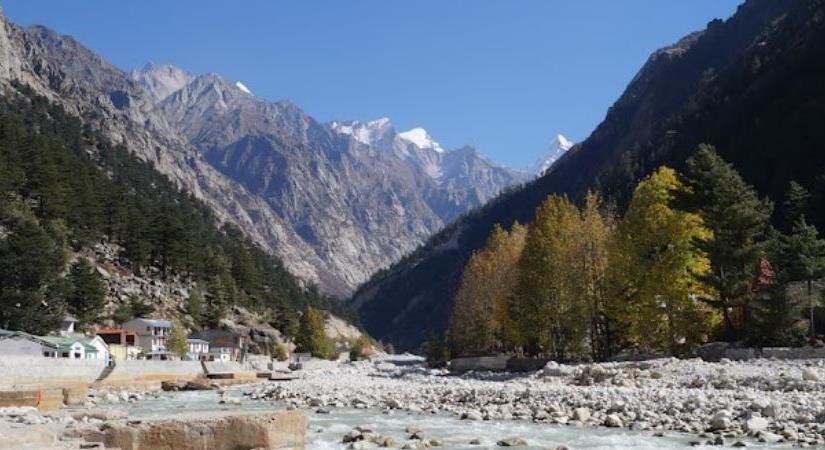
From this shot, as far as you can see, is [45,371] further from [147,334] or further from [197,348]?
[197,348]

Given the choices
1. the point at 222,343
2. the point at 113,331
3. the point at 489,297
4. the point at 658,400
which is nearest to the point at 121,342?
the point at 113,331

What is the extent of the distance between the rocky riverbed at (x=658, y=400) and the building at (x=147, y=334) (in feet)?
186

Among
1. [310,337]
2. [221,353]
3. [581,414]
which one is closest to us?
[581,414]

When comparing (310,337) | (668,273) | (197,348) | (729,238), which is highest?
(729,238)

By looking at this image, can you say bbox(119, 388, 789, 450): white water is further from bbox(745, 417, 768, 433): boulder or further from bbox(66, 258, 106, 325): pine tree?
bbox(66, 258, 106, 325): pine tree

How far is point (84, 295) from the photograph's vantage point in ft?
270

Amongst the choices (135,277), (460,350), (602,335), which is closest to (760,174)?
(460,350)

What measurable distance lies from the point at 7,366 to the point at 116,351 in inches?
1627

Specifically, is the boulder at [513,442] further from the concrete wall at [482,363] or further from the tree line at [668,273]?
the concrete wall at [482,363]

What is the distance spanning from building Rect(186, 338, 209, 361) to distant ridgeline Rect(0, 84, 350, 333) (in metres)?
9.81

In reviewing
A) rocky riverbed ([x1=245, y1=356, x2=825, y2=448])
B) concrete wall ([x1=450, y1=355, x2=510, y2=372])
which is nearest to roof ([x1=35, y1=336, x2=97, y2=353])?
rocky riverbed ([x1=245, y1=356, x2=825, y2=448])

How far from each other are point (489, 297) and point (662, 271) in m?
27.4

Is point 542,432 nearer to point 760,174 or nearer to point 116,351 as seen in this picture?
point 116,351

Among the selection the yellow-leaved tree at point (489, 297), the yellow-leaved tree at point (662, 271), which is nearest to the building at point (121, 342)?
the yellow-leaved tree at point (489, 297)
